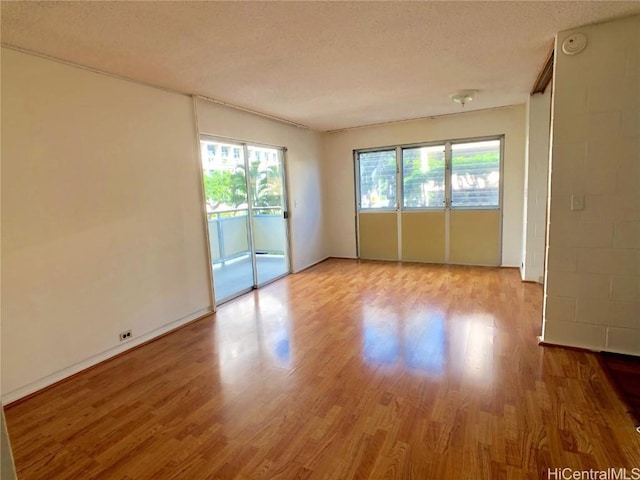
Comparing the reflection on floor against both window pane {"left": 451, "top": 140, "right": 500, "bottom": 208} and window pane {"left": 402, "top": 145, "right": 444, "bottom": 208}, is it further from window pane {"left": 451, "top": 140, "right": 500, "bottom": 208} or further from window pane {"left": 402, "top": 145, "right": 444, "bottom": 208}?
window pane {"left": 451, "top": 140, "right": 500, "bottom": 208}

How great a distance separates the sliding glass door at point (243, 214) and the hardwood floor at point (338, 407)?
1.31 metres

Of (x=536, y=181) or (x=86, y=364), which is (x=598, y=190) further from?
(x=86, y=364)

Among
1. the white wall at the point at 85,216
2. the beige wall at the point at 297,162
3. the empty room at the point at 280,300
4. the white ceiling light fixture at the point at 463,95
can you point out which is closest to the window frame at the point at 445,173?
the beige wall at the point at 297,162

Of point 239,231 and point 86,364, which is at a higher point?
point 239,231

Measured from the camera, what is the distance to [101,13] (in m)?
2.04

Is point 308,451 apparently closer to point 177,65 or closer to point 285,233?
point 177,65

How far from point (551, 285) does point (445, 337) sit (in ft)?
3.15

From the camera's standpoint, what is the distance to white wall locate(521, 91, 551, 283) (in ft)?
13.8

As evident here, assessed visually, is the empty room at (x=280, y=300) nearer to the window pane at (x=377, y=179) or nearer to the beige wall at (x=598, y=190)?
the beige wall at (x=598, y=190)

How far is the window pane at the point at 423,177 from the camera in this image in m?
5.79

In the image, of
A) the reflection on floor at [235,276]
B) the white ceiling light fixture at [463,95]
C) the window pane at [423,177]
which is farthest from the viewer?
the window pane at [423,177]

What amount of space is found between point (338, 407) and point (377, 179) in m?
4.77

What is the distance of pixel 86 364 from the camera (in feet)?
9.38

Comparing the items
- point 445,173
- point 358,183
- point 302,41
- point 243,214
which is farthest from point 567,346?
point 358,183
